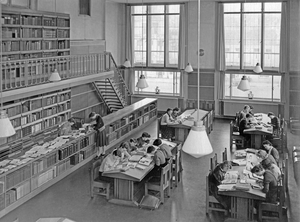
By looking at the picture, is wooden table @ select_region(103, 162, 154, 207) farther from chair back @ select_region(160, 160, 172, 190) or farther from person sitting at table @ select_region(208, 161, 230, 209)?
person sitting at table @ select_region(208, 161, 230, 209)

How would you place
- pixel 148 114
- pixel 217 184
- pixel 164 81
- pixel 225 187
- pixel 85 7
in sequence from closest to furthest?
pixel 225 187 → pixel 217 184 → pixel 85 7 → pixel 148 114 → pixel 164 81

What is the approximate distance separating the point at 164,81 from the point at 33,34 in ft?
22.0

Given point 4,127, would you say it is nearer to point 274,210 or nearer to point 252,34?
point 274,210

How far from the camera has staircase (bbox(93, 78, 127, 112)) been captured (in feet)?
44.9

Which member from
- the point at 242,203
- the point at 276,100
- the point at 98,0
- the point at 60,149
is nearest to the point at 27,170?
the point at 60,149

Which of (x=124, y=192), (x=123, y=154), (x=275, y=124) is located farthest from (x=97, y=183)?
(x=275, y=124)

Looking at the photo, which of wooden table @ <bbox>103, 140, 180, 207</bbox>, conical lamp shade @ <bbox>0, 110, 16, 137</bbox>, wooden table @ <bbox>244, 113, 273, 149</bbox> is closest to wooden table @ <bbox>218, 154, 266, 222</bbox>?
wooden table @ <bbox>103, 140, 180, 207</bbox>

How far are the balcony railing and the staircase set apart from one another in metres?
1.17

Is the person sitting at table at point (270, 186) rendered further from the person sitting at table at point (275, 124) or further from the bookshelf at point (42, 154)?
the person sitting at table at point (275, 124)

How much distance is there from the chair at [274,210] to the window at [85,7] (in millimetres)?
8802

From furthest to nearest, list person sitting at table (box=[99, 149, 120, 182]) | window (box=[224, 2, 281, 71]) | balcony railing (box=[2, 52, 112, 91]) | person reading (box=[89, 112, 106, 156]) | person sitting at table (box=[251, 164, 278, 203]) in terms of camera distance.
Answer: window (box=[224, 2, 281, 71]) < person reading (box=[89, 112, 106, 156]) < balcony railing (box=[2, 52, 112, 91]) < person sitting at table (box=[99, 149, 120, 182]) < person sitting at table (box=[251, 164, 278, 203])

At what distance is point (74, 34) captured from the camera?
40.5 feet

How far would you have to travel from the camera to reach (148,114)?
1354 cm

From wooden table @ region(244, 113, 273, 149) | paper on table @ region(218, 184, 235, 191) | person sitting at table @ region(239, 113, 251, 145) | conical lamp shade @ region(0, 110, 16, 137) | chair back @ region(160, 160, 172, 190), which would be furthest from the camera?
person sitting at table @ region(239, 113, 251, 145)
